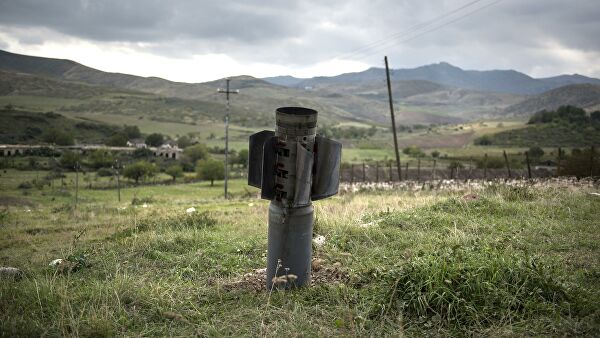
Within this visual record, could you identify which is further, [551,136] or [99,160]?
[551,136]

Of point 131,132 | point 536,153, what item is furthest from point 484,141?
point 131,132

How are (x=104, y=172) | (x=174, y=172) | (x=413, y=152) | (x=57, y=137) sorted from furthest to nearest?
(x=57, y=137), (x=413, y=152), (x=104, y=172), (x=174, y=172)

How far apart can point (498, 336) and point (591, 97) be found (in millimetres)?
241032

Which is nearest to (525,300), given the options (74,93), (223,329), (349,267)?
(349,267)

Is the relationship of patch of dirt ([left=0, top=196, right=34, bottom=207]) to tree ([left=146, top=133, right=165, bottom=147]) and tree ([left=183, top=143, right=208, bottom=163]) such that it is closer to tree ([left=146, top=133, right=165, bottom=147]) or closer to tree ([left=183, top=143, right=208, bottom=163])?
tree ([left=183, top=143, right=208, bottom=163])

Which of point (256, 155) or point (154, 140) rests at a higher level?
point (256, 155)

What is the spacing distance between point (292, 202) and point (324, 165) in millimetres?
614

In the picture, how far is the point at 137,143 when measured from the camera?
97.3 metres

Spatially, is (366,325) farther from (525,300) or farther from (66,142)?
(66,142)

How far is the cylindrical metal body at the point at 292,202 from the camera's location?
4.49 meters

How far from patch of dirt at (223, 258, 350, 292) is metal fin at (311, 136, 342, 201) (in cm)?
113

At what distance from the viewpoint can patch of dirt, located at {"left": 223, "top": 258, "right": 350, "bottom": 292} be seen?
496cm

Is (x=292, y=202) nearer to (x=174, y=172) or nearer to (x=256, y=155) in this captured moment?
(x=256, y=155)

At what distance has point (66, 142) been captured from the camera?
267ft
